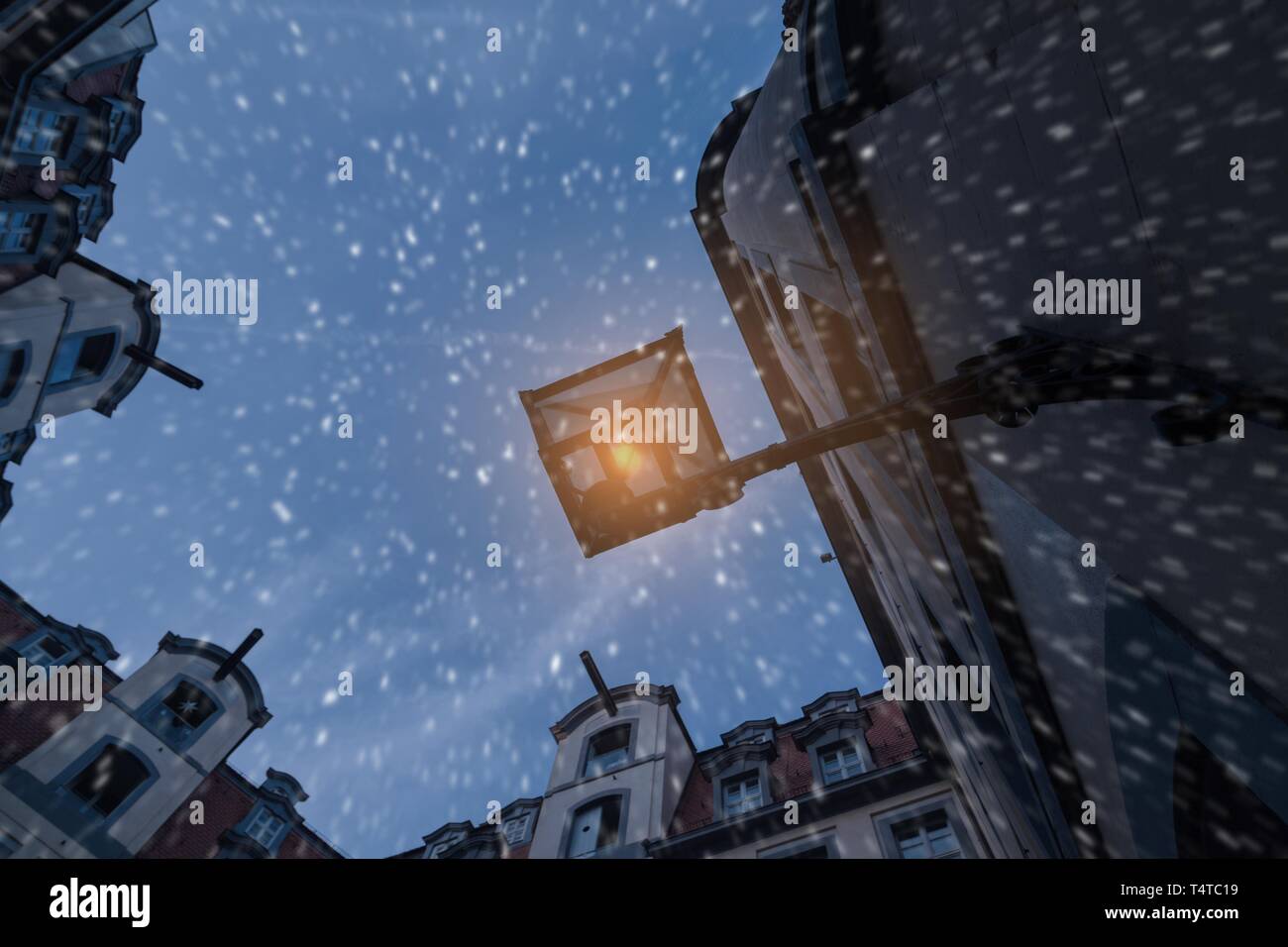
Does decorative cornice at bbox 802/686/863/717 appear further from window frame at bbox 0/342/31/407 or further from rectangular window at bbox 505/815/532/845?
window frame at bbox 0/342/31/407

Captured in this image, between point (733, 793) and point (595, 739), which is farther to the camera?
point (595, 739)

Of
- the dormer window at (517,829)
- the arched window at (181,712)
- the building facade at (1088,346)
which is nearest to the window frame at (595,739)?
the dormer window at (517,829)

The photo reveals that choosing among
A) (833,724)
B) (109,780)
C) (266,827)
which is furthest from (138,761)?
(833,724)

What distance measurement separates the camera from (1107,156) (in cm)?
265

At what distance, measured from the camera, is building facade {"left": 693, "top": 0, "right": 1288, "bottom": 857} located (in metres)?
2.18

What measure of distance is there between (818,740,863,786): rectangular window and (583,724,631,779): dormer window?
6.31 meters

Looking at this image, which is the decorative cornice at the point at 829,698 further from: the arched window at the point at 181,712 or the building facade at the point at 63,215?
the building facade at the point at 63,215

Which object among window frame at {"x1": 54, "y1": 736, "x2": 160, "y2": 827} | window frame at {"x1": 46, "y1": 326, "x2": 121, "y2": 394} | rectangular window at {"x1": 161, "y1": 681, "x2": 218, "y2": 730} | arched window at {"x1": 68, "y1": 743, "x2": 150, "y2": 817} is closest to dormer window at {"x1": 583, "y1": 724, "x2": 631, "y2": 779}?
rectangular window at {"x1": 161, "y1": 681, "x2": 218, "y2": 730}

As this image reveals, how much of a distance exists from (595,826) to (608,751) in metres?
3.22

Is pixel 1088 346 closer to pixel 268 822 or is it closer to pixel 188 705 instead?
pixel 188 705

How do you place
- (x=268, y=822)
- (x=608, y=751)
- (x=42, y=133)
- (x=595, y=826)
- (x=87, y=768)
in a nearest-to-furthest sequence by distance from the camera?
1. (x=595, y=826)
2. (x=87, y=768)
3. (x=42, y=133)
4. (x=608, y=751)
5. (x=268, y=822)

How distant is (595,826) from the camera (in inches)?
710

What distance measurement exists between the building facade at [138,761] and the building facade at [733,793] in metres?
6.78
